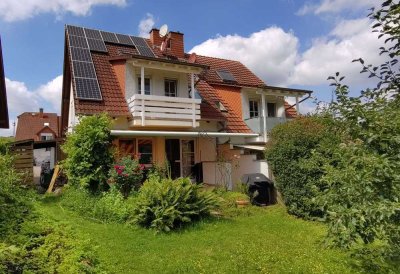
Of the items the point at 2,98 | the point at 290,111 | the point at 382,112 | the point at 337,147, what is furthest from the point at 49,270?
the point at 290,111

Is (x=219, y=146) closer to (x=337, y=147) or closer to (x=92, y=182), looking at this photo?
(x=92, y=182)

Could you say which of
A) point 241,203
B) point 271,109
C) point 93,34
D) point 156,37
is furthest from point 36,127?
point 241,203

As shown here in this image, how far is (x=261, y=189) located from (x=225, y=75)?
11.7 m

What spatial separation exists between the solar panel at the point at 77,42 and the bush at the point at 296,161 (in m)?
13.1

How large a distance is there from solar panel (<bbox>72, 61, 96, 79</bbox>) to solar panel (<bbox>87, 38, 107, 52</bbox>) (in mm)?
1714

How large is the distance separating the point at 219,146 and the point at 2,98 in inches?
527

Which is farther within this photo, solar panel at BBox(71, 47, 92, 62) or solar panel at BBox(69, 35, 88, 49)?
solar panel at BBox(69, 35, 88, 49)

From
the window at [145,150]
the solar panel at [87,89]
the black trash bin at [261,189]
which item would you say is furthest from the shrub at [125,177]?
the solar panel at [87,89]

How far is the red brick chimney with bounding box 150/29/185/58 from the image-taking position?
2450 cm

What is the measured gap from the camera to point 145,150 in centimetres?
1883

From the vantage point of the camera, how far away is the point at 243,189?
49.6ft

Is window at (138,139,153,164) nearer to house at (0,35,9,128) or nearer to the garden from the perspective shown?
the garden

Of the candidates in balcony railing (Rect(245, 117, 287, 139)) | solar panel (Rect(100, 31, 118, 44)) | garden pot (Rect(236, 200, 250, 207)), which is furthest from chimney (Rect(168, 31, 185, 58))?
garden pot (Rect(236, 200, 250, 207))

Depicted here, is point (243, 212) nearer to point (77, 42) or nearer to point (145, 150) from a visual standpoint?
point (145, 150)
